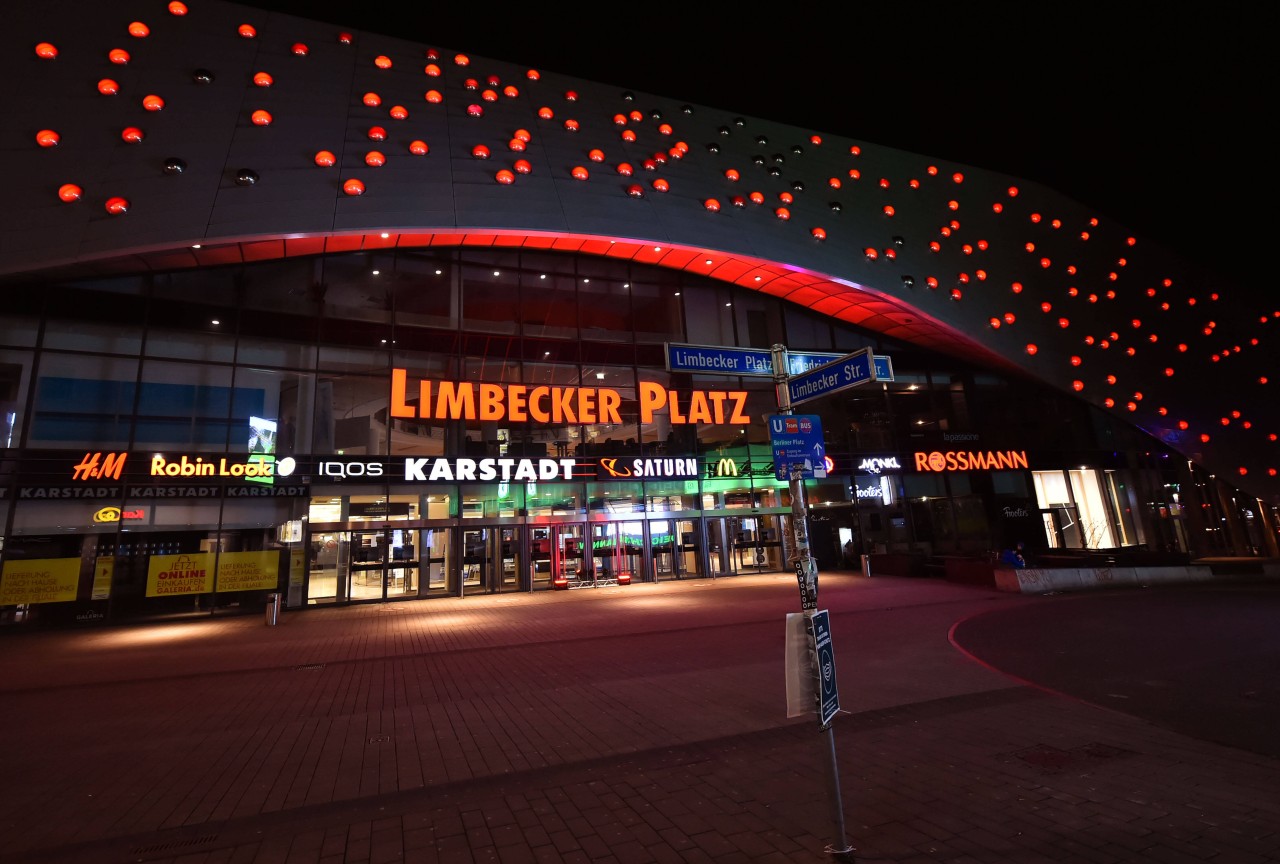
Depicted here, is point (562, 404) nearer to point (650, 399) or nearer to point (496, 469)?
point (496, 469)

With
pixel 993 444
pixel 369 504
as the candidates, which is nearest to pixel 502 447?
pixel 369 504

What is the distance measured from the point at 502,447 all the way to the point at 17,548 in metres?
13.5

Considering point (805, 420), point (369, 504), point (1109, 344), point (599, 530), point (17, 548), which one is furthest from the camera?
point (1109, 344)

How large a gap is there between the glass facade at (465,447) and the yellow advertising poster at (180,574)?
6cm

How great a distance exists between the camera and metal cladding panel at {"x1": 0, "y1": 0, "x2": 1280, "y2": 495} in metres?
15.7

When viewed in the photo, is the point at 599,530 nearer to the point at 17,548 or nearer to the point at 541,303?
the point at 541,303

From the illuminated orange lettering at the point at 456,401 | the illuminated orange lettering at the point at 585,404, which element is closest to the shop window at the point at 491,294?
the illuminated orange lettering at the point at 456,401

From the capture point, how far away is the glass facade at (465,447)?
656 inches

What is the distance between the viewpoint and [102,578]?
1619 centimetres

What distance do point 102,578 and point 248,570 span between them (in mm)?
3498

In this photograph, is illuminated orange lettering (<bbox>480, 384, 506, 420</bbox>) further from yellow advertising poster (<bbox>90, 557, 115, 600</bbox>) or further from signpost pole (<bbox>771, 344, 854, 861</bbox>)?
signpost pole (<bbox>771, 344, 854, 861</bbox>)

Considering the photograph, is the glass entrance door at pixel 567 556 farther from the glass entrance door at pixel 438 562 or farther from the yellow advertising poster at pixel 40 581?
the yellow advertising poster at pixel 40 581

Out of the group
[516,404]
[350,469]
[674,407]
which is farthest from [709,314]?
[350,469]

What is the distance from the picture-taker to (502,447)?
21250mm
